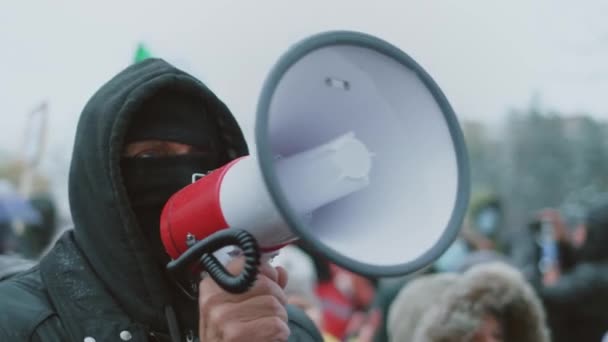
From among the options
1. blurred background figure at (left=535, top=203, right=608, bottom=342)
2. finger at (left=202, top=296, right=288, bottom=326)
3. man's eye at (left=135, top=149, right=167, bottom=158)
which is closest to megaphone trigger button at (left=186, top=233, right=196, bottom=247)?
finger at (left=202, top=296, right=288, bottom=326)

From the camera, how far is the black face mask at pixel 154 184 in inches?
62.7

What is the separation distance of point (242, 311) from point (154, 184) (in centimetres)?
43

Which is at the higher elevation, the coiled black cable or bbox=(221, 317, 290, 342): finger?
the coiled black cable

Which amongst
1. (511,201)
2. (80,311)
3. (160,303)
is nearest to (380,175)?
(160,303)

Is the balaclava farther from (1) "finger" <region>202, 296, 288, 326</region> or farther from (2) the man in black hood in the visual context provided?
(1) "finger" <region>202, 296, 288, 326</region>

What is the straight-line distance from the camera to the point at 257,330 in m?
1.27

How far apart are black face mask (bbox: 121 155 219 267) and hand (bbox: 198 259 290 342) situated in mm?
333

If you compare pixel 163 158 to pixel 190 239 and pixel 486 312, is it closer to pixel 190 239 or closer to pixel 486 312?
pixel 190 239

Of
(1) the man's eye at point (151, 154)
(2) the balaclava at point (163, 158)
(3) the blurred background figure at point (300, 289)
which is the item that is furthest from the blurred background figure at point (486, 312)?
(1) the man's eye at point (151, 154)

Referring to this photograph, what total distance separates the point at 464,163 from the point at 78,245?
80 cm

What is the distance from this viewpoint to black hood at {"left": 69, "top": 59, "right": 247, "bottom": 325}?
1.57 m

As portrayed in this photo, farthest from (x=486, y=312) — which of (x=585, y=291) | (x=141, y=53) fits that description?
(x=585, y=291)

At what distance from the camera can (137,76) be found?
5.62 ft

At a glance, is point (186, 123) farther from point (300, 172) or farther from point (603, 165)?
point (603, 165)
